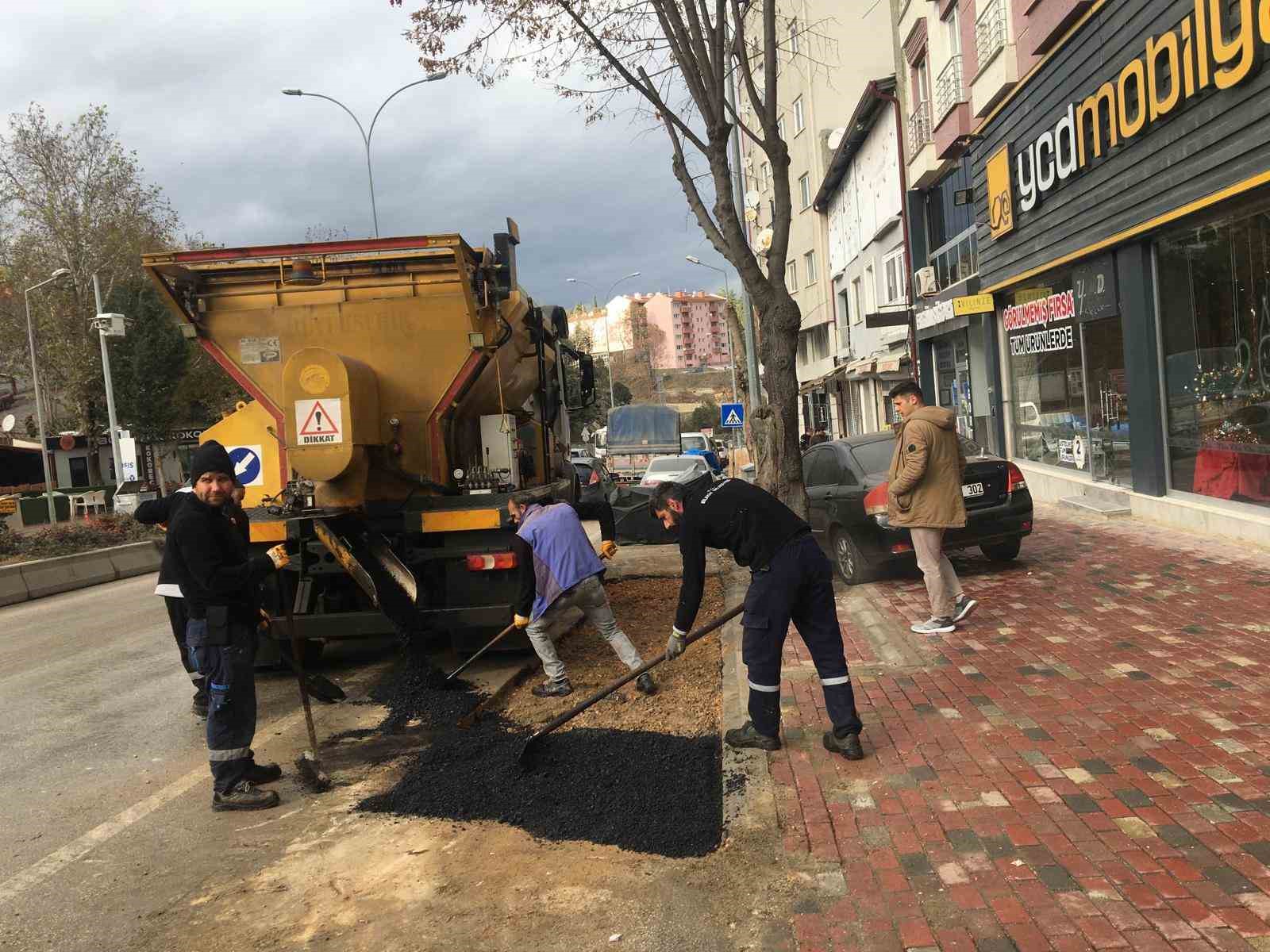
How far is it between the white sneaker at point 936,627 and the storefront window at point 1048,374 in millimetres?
7384

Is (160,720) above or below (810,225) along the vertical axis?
below

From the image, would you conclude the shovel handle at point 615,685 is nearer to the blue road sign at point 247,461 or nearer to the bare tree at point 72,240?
the blue road sign at point 247,461

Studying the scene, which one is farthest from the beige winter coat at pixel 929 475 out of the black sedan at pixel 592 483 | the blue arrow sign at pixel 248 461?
the black sedan at pixel 592 483

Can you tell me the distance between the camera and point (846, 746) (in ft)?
14.1

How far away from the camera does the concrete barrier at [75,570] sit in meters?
12.9

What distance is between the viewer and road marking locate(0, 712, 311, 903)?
12.4 feet

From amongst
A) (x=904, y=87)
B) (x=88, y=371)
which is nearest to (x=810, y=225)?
(x=904, y=87)

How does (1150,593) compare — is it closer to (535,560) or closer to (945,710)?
(945,710)

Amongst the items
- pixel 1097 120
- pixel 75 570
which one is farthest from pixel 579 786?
pixel 75 570

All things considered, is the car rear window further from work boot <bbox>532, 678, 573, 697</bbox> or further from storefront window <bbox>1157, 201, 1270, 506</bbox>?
work boot <bbox>532, 678, 573, 697</bbox>

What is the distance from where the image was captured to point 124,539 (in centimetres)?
1673

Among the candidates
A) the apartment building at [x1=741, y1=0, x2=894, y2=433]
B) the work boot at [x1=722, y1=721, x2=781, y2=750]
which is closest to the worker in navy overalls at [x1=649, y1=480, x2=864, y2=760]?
the work boot at [x1=722, y1=721, x2=781, y2=750]

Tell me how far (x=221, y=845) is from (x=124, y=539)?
14708 millimetres

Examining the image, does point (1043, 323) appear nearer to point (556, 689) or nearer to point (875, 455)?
point (875, 455)
